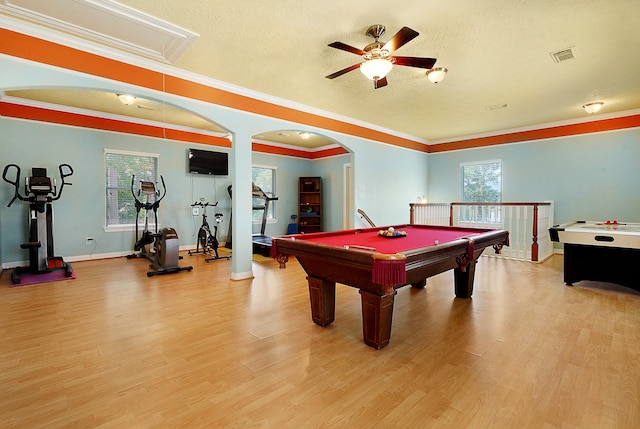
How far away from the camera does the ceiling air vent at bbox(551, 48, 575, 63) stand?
134 inches

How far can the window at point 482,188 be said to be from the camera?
7.18 metres

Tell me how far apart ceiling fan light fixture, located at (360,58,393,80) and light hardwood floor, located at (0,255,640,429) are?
97.0 inches

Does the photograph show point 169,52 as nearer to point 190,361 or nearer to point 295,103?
point 295,103

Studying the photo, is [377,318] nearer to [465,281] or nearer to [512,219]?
[465,281]

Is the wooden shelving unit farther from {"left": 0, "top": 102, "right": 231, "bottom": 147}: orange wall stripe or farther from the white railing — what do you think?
the white railing

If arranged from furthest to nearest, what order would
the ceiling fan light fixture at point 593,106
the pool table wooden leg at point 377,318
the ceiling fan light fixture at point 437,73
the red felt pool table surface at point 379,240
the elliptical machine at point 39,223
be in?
the ceiling fan light fixture at point 593,106 < the elliptical machine at point 39,223 < the ceiling fan light fixture at point 437,73 < the red felt pool table surface at point 379,240 < the pool table wooden leg at point 377,318

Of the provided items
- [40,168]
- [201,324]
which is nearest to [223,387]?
[201,324]

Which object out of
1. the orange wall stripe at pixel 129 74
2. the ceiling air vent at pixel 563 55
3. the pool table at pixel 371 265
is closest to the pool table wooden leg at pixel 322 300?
the pool table at pixel 371 265

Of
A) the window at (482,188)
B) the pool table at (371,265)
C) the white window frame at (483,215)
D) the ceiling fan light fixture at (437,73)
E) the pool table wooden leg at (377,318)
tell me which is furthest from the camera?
the window at (482,188)

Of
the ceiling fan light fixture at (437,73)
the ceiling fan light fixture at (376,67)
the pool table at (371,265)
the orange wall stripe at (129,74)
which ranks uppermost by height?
the ceiling fan light fixture at (437,73)

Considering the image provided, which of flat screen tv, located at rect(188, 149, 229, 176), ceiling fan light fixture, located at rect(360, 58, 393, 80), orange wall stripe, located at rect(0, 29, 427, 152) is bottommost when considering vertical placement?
flat screen tv, located at rect(188, 149, 229, 176)

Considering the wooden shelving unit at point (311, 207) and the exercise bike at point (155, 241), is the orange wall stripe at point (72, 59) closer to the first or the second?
the exercise bike at point (155, 241)

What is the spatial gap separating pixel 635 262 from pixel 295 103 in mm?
5126

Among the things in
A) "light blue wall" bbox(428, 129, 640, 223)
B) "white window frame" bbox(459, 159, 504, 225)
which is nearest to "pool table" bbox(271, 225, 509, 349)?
"white window frame" bbox(459, 159, 504, 225)
